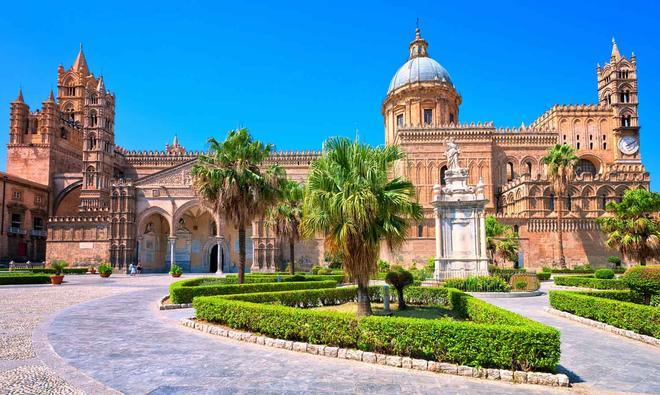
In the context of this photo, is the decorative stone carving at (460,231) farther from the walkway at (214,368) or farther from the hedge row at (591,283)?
the walkway at (214,368)

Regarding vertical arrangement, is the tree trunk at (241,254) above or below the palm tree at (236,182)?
below

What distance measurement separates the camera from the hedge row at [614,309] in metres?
10.8

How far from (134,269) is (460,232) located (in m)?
33.6

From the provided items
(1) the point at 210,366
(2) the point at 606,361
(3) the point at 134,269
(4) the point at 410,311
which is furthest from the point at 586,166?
(1) the point at 210,366

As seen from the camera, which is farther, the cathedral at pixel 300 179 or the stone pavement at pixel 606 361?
the cathedral at pixel 300 179

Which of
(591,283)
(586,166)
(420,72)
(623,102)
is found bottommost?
(591,283)

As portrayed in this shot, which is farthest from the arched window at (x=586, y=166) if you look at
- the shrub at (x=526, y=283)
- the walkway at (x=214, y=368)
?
the walkway at (x=214, y=368)

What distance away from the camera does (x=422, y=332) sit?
326 inches

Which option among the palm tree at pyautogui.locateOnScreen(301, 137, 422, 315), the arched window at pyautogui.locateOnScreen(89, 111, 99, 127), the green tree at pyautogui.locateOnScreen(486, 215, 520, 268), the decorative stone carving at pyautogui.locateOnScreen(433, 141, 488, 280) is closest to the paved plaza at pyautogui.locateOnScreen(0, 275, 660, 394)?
the palm tree at pyautogui.locateOnScreen(301, 137, 422, 315)

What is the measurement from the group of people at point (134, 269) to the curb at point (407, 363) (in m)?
36.6

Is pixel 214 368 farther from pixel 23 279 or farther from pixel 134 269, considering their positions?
pixel 134 269

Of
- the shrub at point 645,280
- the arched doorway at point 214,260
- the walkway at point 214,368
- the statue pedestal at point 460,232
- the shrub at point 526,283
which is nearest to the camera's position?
the walkway at point 214,368

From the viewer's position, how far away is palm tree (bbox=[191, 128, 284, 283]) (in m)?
20.1

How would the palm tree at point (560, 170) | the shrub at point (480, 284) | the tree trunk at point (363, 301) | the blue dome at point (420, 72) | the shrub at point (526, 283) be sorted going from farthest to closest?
the blue dome at point (420, 72) < the palm tree at point (560, 170) < the shrub at point (526, 283) < the shrub at point (480, 284) < the tree trunk at point (363, 301)
